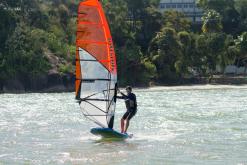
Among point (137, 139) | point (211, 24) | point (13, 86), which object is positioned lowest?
point (13, 86)

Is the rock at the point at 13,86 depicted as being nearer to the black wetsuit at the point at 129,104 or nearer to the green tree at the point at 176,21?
the green tree at the point at 176,21

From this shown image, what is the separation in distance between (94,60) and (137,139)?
2.99 m

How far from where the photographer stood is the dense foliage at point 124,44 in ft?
186

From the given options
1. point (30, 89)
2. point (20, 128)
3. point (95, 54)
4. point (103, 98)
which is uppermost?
point (95, 54)

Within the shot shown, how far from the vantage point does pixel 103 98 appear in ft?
60.9

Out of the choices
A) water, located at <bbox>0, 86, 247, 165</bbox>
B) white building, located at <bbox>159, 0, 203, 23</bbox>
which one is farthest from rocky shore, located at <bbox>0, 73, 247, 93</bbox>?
white building, located at <bbox>159, 0, 203, 23</bbox>

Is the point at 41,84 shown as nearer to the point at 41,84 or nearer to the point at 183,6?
the point at 41,84

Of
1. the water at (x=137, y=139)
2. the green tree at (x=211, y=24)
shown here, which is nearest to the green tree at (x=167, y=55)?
the green tree at (x=211, y=24)

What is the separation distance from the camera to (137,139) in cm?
1914

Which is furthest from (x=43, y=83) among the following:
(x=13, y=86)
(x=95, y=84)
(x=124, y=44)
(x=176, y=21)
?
(x=95, y=84)

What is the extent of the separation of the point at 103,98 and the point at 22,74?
124 ft

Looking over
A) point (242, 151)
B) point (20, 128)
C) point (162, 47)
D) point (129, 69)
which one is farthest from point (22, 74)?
point (242, 151)

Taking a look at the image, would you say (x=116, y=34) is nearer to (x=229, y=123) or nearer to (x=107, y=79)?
(x=229, y=123)

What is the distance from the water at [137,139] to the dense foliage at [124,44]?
89.4ft
